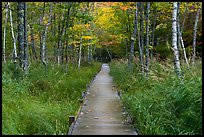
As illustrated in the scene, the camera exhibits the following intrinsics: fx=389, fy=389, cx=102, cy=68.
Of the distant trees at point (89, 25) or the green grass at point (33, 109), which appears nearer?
the green grass at point (33, 109)

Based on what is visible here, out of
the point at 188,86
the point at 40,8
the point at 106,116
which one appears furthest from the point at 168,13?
the point at 188,86

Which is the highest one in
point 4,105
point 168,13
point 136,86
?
point 168,13

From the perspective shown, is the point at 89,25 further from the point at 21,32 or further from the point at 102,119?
the point at 102,119

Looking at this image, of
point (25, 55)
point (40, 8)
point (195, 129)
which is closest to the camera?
point (195, 129)

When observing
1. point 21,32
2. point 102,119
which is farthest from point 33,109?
point 21,32

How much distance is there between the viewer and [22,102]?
30.9ft

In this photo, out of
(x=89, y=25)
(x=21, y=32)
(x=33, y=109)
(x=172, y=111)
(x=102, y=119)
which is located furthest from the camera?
(x=89, y=25)

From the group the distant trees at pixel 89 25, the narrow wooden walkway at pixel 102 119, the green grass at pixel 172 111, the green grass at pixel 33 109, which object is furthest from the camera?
the distant trees at pixel 89 25

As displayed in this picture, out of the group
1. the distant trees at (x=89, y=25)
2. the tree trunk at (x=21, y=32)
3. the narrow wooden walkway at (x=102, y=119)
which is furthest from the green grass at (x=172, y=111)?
the tree trunk at (x=21, y=32)

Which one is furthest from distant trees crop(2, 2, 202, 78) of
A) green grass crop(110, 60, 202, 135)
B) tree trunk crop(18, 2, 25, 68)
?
green grass crop(110, 60, 202, 135)

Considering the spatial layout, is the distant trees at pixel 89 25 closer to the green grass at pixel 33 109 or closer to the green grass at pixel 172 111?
the green grass at pixel 33 109

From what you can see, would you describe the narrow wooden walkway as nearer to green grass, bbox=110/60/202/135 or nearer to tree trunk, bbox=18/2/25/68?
green grass, bbox=110/60/202/135

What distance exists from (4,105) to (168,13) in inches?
853

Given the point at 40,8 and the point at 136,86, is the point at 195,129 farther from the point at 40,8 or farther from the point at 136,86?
the point at 40,8
